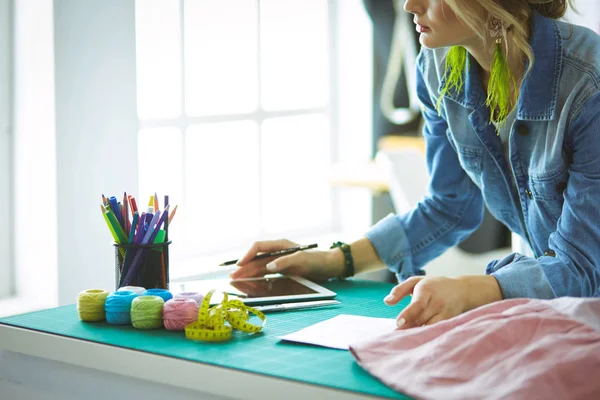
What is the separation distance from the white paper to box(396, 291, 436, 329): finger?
4cm

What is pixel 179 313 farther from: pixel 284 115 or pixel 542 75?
pixel 284 115

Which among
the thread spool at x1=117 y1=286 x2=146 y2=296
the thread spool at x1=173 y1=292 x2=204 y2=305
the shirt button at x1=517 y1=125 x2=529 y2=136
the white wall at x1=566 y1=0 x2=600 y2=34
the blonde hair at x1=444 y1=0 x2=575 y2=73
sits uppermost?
the white wall at x1=566 y1=0 x2=600 y2=34

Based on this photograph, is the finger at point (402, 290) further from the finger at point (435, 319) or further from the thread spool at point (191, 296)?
the thread spool at point (191, 296)

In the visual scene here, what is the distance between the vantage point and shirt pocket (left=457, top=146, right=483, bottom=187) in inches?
67.9

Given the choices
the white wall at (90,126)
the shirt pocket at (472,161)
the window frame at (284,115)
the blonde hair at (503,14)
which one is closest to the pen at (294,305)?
the shirt pocket at (472,161)

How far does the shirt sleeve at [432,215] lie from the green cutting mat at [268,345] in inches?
8.2

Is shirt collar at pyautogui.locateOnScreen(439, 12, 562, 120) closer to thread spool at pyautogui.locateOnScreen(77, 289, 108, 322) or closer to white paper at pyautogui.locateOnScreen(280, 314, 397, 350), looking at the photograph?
white paper at pyautogui.locateOnScreen(280, 314, 397, 350)

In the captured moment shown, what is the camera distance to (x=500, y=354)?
1.15m

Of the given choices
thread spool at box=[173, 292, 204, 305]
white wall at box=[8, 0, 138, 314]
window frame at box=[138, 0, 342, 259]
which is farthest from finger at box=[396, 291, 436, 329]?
window frame at box=[138, 0, 342, 259]

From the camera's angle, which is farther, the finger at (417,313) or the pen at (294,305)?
the pen at (294,305)

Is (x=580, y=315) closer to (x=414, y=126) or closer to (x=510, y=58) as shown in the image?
(x=510, y=58)

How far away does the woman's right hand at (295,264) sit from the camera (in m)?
1.78

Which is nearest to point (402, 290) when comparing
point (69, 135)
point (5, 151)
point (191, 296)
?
point (191, 296)

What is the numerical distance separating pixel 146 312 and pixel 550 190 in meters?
0.70
